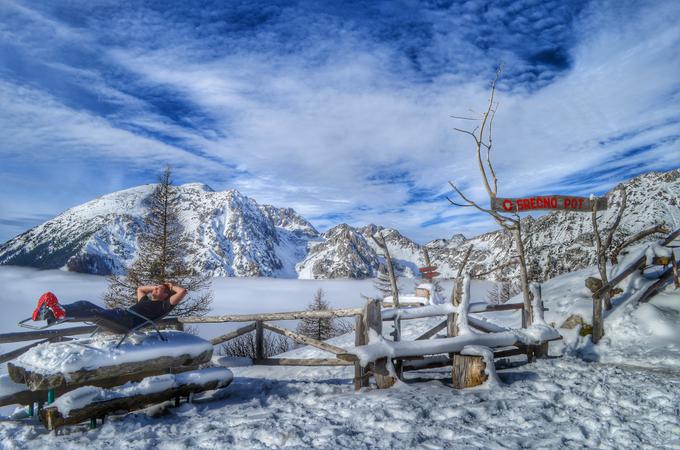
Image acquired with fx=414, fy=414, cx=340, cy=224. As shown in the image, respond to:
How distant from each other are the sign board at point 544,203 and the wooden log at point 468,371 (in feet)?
14.6

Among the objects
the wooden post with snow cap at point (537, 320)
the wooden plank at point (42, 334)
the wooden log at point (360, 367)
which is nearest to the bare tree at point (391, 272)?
the wooden post with snow cap at point (537, 320)

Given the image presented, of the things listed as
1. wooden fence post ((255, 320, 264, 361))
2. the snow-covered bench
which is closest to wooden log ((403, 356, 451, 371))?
wooden fence post ((255, 320, 264, 361))

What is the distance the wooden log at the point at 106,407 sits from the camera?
498 cm

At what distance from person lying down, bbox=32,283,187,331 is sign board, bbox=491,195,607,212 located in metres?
7.30

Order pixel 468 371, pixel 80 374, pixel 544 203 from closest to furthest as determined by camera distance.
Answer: pixel 80 374 → pixel 468 371 → pixel 544 203

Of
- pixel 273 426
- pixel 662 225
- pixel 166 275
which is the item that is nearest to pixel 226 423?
pixel 273 426

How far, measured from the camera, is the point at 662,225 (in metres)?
Result: 11.2

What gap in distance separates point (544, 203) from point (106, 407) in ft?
31.9

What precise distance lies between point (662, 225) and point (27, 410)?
14.5 m

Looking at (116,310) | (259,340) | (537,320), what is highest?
(116,310)

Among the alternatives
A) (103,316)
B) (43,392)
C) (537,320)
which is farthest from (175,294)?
(537,320)

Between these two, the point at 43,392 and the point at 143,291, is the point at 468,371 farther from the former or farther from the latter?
the point at 43,392

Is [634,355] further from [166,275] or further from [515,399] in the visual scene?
[166,275]

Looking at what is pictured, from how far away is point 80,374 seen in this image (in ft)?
17.9
